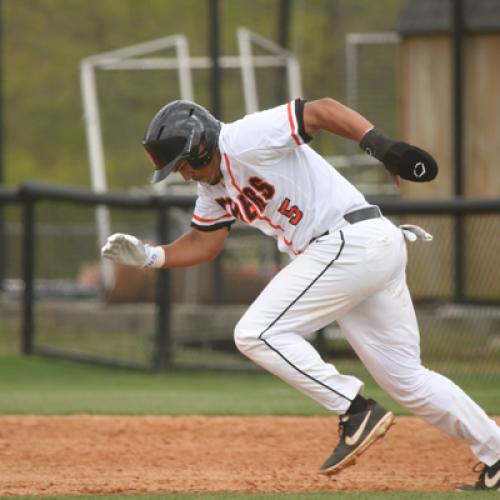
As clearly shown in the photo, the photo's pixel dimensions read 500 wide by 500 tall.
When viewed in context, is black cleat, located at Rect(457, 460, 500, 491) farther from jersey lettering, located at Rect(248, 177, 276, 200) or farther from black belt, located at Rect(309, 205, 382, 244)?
jersey lettering, located at Rect(248, 177, 276, 200)

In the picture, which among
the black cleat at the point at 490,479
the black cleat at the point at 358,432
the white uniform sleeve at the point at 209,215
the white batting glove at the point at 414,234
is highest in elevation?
the white uniform sleeve at the point at 209,215

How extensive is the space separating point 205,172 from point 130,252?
2.13 feet

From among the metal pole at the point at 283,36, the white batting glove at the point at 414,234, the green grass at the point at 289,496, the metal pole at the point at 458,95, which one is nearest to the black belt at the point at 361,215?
the white batting glove at the point at 414,234

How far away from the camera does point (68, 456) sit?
6453 mm

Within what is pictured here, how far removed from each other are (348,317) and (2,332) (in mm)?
7665

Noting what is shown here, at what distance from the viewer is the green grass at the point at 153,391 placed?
803cm

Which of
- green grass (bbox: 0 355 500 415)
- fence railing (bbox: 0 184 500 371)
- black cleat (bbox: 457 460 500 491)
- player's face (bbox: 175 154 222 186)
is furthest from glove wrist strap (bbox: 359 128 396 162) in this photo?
fence railing (bbox: 0 184 500 371)

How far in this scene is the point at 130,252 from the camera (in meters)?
5.60

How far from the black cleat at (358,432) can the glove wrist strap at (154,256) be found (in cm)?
118

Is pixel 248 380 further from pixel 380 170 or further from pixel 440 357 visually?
pixel 380 170

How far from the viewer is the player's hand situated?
18.0ft

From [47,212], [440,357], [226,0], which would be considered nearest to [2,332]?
[47,212]

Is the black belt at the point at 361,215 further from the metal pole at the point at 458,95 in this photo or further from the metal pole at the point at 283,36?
the metal pole at the point at 283,36

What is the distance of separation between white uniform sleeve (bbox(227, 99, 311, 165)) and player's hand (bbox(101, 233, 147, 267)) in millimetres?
749
